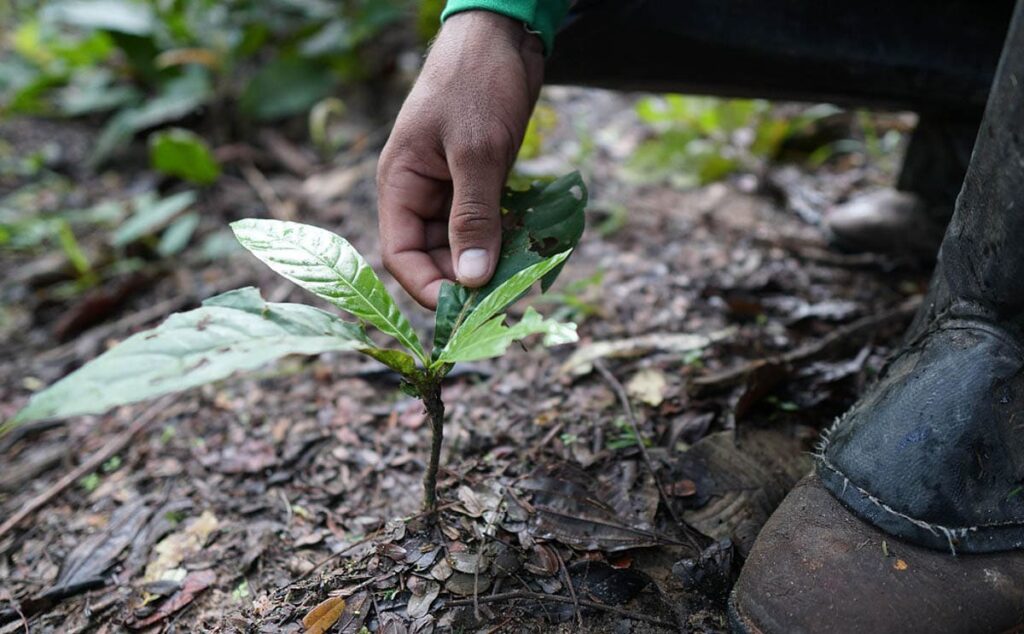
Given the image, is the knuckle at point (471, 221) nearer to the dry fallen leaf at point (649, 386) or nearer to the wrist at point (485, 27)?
the wrist at point (485, 27)

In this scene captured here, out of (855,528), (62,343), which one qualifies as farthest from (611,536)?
(62,343)

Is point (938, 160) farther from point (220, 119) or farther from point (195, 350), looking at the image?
point (220, 119)

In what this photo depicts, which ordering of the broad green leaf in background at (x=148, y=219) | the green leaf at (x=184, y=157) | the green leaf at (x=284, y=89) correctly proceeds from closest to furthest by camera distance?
the broad green leaf in background at (x=148, y=219), the green leaf at (x=184, y=157), the green leaf at (x=284, y=89)

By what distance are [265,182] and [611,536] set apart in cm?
269

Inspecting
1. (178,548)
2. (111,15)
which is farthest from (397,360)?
(111,15)

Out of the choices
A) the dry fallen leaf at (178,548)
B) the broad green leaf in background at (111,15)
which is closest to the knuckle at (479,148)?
the dry fallen leaf at (178,548)

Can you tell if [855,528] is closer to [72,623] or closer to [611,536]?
[611,536]

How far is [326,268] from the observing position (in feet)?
4.01

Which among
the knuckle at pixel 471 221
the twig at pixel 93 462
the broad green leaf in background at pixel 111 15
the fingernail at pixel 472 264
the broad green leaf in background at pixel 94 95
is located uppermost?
the knuckle at pixel 471 221

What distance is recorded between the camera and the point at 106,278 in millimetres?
2854

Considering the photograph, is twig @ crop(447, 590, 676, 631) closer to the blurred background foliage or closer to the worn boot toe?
the worn boot toe

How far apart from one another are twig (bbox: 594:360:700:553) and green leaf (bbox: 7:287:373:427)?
0.67 m

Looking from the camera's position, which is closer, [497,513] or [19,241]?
[497,513]

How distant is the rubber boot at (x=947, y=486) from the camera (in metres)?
1.05
